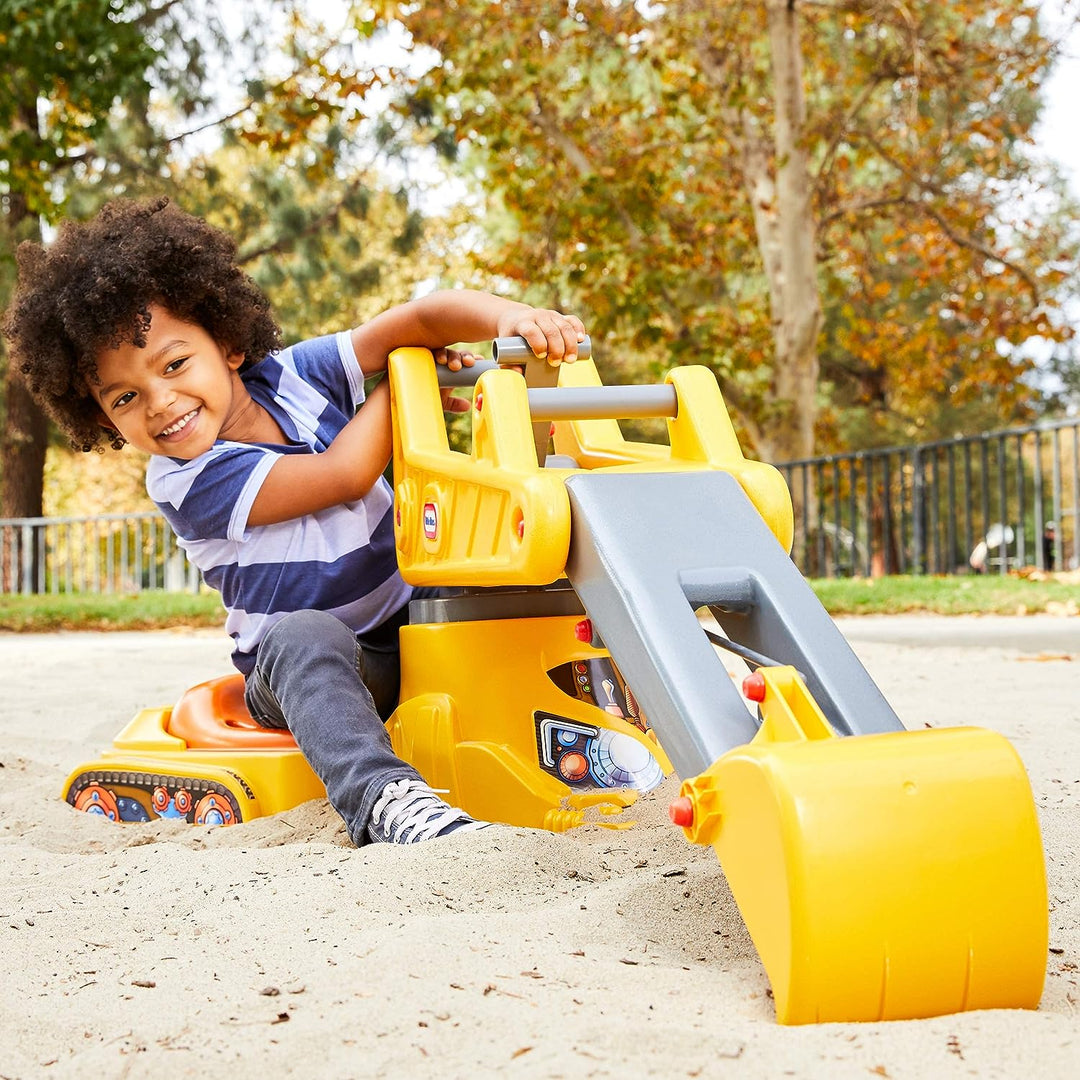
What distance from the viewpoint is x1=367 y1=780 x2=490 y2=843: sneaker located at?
1478mm

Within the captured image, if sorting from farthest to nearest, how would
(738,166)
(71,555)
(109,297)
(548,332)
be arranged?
(71,555) < (738,166) < (109,297) < (548,332)

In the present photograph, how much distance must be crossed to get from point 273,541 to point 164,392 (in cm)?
30

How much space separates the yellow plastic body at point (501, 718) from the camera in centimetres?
171

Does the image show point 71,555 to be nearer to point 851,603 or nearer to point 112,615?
point 112,615

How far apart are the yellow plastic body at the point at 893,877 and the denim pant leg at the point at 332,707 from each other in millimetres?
687

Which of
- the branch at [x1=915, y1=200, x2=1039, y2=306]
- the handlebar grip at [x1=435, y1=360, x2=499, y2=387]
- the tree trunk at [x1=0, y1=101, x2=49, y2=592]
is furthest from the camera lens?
the tree trunk at [x1=0, y1=101, x2=49, y2=592]

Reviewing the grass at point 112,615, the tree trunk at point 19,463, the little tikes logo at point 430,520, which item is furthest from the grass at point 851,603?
the little tikes logo at point 430,520

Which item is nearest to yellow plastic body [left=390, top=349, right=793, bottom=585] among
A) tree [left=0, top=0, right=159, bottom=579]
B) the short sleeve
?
the short sleeve

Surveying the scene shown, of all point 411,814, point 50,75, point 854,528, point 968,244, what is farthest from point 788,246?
point 411,814

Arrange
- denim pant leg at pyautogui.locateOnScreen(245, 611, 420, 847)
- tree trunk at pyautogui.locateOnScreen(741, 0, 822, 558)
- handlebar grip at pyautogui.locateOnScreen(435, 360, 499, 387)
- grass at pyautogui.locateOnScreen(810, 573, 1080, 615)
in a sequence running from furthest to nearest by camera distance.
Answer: tree trunk at pyautogui.locateOnScreen(741, 0, 822, 558) < grass at pyautogui.locateOnScreen(810, 573, 1080, 615) < handlebar grip at pyautogui.locateOnScreen(435, 360, 499, 387) < denim pant leg at pyautogui.locateOnScreen(245, 611, 420, 847)

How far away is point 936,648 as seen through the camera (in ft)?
14.4

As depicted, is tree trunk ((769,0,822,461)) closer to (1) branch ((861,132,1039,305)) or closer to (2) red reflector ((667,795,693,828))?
(1) branch ((861,132,1039,305))

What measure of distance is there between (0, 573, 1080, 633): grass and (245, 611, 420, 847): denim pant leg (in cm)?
421

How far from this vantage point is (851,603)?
6527 millimetres
